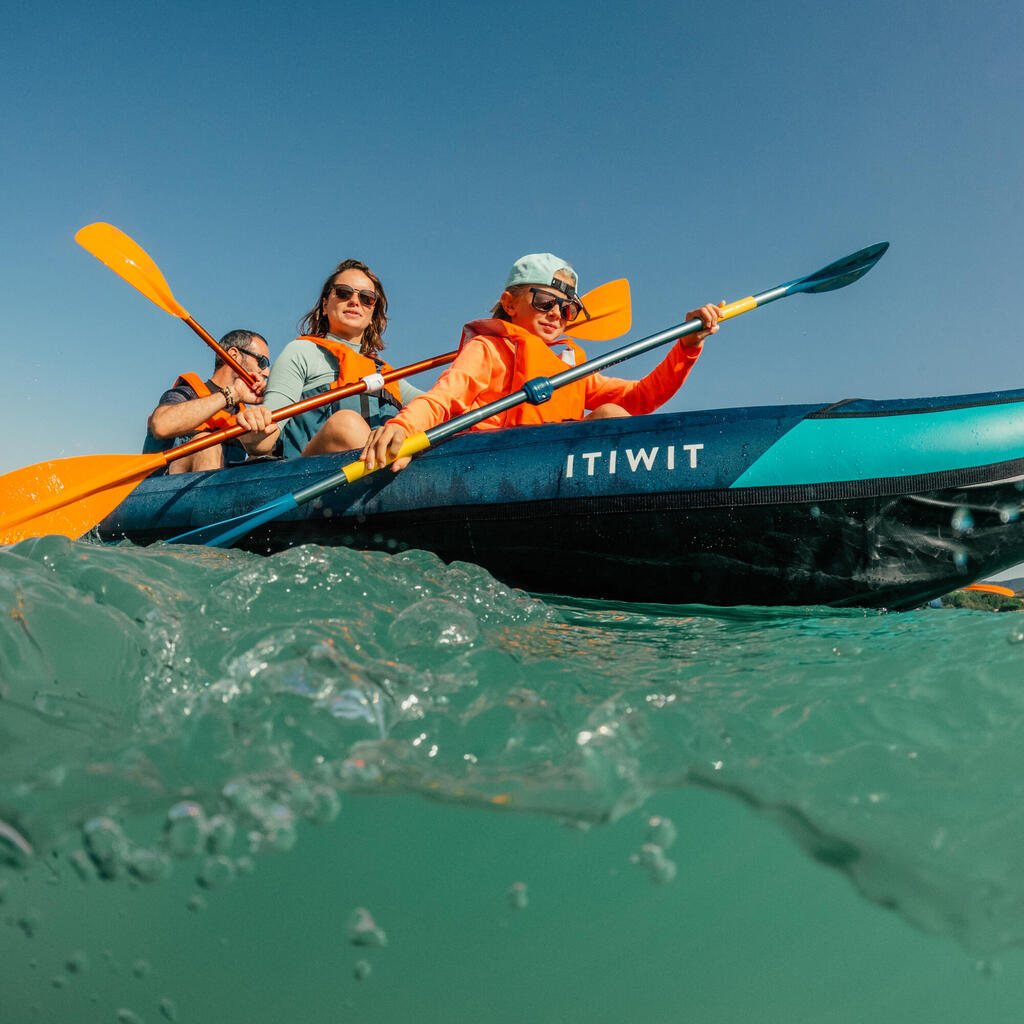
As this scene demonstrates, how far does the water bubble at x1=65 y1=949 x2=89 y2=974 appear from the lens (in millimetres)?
1477

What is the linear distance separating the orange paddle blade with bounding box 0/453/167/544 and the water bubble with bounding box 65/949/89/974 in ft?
8.21

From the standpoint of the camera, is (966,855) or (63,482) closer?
(966,855)

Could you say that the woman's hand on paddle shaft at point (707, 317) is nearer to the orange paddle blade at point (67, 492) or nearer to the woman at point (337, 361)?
the woman at point (337, 361)

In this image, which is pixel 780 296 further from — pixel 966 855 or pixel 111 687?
pixel 111 687

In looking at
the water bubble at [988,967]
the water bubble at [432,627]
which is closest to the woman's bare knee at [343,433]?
the water bubble at [432,627]

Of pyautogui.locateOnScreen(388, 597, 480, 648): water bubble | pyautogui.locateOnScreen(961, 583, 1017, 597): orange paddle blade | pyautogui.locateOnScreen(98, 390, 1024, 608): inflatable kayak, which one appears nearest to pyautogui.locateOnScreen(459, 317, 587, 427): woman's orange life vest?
pyautogui.locateOnScreen(98, 390, 1024, 608): inflatable kayak

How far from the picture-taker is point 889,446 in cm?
269

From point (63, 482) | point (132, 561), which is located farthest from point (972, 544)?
point (63, 482)

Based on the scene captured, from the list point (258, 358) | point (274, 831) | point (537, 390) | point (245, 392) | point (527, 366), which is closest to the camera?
point (274, 831)

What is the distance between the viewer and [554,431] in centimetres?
314

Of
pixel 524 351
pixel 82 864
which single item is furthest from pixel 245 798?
pixel 524 351

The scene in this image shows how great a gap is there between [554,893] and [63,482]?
11.0 ft

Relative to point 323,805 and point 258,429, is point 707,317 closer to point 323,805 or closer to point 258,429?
point 258,429

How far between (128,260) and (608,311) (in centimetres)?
285
